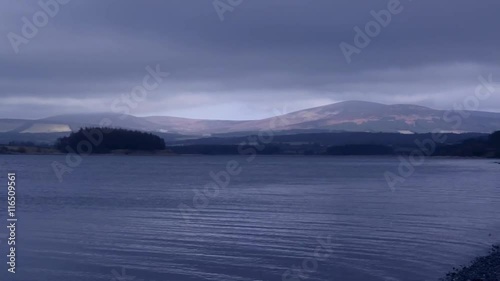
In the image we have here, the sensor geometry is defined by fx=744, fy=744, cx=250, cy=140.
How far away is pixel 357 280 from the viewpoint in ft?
68.0

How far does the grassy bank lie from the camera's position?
19594 millimetres

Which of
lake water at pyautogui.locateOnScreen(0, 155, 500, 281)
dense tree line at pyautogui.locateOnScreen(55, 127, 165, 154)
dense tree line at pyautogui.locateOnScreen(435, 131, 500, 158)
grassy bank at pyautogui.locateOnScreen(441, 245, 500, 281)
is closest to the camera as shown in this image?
grassy bank at pyautogui.locateOnScreen(441, 245, 500, 281)

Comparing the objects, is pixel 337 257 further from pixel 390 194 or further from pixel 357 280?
pixel 390 194

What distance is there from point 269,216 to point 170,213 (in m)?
5.32

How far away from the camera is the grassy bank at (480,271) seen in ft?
64.3

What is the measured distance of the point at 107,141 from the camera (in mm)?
165250

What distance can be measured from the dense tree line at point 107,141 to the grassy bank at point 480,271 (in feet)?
422

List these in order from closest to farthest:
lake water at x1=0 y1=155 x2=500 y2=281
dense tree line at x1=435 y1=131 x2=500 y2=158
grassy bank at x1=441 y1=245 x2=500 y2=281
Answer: grassy bank at x1=441 y1=245 x2=500 y2=281 < lake water at x1=0 y1=155 x2=500 y2=281 < dense tree line at x1=435 y1=131 x2=500 y2=158

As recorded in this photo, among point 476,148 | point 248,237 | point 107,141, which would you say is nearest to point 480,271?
point 248,237

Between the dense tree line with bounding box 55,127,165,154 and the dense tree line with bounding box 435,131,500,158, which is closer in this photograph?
the dense tree line with bounding box 55,127,165,154

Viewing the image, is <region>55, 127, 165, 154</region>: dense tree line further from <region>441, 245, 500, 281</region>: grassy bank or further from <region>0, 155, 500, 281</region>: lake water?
<region>441, 245, 500, 281</region>: grassy bank

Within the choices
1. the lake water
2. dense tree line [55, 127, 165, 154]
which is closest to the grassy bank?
the lake water

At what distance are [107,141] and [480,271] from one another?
14964cm

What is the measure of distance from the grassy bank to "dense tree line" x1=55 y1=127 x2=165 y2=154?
129 metres
